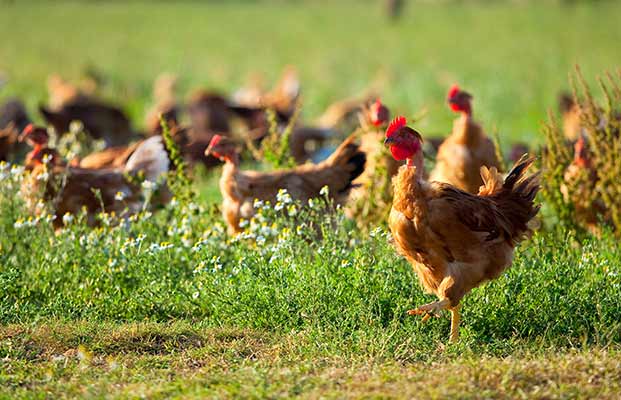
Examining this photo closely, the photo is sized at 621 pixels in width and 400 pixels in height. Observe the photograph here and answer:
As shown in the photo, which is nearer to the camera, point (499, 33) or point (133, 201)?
point (133, 201)

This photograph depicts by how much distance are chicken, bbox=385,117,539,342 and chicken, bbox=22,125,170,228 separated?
9.62ft

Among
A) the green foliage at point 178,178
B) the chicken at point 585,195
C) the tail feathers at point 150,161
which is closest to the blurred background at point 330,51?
the chicken at point 585,195

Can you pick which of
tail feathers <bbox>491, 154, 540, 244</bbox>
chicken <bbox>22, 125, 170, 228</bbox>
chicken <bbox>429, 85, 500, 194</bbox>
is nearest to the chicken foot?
tail feathers <bbox>491, 154, 540, 244</bbox>

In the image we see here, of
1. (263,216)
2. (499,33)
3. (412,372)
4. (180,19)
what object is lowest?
(412,372)

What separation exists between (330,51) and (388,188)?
22812mm

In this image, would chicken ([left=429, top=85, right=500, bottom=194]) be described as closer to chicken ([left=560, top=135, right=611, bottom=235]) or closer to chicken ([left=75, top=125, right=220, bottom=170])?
chicken ([left=560, top=135, right=611, bottom=235])

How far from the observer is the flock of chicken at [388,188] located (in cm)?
528

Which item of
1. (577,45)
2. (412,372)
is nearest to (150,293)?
(412,372)

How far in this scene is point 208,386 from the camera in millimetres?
4562

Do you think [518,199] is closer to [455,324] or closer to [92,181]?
[455,324]

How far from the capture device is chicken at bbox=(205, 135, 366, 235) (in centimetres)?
743

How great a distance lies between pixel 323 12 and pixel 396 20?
21.8 ft

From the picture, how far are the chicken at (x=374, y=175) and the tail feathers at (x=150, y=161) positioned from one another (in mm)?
1751

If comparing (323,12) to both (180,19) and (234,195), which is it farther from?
(234,195)
